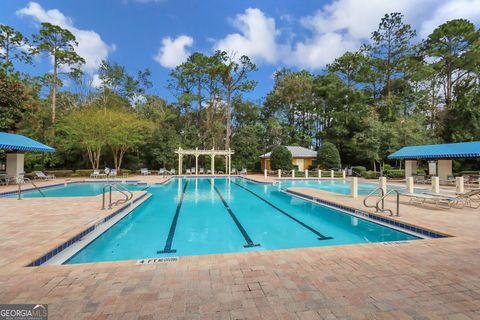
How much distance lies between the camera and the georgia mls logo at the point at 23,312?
6.79 feet

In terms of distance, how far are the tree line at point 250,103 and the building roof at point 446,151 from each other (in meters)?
4.38

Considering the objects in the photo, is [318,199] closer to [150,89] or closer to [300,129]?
[300,129]

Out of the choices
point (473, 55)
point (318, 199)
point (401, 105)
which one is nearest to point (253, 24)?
point (318, 199)

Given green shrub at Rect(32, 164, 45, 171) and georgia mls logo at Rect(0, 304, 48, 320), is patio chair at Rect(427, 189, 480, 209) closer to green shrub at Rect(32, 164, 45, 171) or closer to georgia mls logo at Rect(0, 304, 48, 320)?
georgia mls logo at Rect(0, 304, 48, 320)

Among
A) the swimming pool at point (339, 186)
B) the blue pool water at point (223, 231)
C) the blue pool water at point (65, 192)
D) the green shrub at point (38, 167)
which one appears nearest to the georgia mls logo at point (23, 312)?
the blue pool water at point (223, 231)

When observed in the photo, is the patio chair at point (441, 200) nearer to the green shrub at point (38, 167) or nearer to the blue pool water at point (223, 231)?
the blue pool water at point (223, 231)

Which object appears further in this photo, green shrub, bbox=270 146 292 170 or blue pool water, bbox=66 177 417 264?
green shrub, bbox=270 146 292 170

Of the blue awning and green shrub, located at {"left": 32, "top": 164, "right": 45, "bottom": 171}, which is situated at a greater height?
the blue awning

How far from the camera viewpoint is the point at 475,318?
2014mm

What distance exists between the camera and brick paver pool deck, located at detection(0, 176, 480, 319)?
2.12 metres

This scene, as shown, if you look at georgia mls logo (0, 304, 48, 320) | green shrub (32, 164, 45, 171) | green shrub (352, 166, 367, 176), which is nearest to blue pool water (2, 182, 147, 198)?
green shrub (32, 164, 45, 171)

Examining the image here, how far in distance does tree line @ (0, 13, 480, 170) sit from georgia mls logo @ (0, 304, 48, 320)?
1888 centimetres

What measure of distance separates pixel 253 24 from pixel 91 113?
1517 centimetres

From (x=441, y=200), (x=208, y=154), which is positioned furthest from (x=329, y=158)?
(x=441, y=200)
